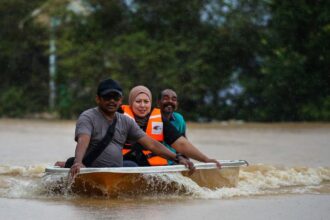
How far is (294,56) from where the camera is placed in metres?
28.6

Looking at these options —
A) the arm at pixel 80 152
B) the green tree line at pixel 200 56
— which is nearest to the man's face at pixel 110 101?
the arm at pixel 80 152

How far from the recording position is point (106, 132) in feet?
33.9

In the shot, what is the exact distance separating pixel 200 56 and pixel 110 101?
1985cm

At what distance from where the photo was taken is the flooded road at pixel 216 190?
9.27 meters

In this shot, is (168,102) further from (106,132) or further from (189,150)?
(106,132)

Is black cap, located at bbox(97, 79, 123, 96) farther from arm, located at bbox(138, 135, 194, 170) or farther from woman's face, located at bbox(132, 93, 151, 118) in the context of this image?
woman's face, located at bbox(132, 93, 151, 118)

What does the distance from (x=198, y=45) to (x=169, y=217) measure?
2153 cm

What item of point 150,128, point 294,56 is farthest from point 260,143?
point 150,128

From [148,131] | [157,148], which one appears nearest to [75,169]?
[157,148]

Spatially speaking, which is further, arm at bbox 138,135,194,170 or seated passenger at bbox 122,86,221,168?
seated passenger at bbox 122,86,221,168

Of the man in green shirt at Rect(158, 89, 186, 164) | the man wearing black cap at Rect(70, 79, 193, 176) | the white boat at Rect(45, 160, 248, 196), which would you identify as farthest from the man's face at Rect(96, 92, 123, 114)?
the man in green shirt at Rect(158, 89, 186, 164)

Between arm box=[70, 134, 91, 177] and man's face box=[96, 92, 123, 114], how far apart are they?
0.40 m

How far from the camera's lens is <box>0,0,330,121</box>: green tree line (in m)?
28.7

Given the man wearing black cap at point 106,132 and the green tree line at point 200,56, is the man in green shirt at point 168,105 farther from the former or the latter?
the green tree line at point 200,56
